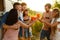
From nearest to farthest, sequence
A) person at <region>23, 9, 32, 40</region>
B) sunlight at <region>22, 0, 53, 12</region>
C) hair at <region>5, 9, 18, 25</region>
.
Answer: hair at <region>5, 9, 18, 25</region>
person at <region>23, 9, 32, 40</region>
sunlight at <region>22, 0, 53, 12</region>

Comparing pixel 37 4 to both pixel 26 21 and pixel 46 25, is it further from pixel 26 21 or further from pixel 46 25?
pixel 46 25

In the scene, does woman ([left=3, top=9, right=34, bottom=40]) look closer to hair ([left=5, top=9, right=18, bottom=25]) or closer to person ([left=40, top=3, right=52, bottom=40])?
hair ([left=5, top=9, right=18, bottom=25])

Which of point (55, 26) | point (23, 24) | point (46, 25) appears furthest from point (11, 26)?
point (46, 25)

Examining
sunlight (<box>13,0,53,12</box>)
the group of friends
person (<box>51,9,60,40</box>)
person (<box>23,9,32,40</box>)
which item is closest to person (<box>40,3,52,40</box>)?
the group of friends

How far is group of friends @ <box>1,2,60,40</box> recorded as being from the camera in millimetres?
3486

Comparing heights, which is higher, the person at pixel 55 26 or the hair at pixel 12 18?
the hair at pixel 12 18

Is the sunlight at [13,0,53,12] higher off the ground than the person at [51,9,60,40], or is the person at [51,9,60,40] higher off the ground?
the sunlight at [13,0,53,12]

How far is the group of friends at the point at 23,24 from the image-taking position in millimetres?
3486

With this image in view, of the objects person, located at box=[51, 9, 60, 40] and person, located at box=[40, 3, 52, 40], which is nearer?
person, located at box=[51, 9, 60, 40]

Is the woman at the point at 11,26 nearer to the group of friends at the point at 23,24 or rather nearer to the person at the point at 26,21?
the group of friends at the point at 23,24

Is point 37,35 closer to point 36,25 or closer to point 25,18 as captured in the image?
point 36,25

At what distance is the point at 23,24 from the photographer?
3.86m

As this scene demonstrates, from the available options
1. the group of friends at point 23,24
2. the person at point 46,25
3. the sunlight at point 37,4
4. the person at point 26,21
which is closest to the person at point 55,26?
the group of friends at point 23,24

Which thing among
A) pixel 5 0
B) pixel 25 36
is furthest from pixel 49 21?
pixel 5 0
